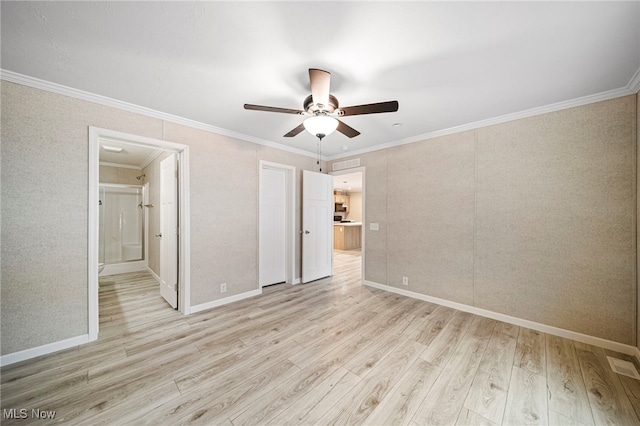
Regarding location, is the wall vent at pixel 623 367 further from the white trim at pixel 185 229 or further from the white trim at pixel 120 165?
the white trim at pixel 120 165

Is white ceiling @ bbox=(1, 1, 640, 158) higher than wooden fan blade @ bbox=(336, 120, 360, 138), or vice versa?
white ceiling @ bbox=(1, 1, 640, 158)

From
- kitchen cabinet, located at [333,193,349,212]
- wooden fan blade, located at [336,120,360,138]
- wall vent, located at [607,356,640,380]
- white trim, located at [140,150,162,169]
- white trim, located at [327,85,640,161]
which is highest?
white trim, located at [327,85,640,161]

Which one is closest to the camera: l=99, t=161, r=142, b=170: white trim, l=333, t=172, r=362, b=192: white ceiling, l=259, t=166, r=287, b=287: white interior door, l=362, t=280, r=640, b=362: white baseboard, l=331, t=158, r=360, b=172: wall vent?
l=362, t=280, r=640, b=362: white baseboard

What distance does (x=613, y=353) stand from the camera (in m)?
2.12

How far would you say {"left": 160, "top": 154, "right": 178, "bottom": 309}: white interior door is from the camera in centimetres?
302

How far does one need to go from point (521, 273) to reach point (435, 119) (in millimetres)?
2115

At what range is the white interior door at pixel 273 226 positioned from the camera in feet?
13.1

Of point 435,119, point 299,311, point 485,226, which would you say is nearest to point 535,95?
point 435,119

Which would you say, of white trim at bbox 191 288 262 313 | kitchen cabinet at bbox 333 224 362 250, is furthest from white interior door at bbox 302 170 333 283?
kitchen cabinet at bbox 333 224 362 250

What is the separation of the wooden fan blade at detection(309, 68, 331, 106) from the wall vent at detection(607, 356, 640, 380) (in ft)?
10.9

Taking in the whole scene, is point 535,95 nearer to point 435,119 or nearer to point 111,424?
point 435,119

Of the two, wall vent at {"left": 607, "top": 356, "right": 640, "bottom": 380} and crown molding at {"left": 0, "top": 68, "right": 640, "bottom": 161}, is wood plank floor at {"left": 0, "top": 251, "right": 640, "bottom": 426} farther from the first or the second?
crown molding at {"left": 0, "top": 68, "right": 640, "bottom": 161}

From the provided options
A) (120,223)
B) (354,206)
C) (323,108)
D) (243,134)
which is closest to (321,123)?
(323,108)

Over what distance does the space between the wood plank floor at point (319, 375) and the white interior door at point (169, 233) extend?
17.7 inches
